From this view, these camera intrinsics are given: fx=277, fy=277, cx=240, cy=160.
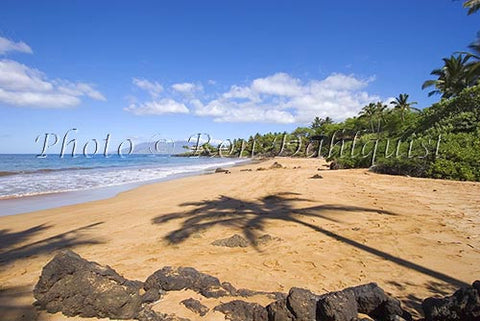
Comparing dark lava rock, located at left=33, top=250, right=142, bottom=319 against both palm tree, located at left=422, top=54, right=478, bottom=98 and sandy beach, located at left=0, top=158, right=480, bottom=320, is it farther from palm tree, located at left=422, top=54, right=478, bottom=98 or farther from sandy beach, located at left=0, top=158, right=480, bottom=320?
palm tree, located at left=422, top=54, right=478, bottom=98

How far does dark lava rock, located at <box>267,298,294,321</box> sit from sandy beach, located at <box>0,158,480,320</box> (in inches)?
21.2

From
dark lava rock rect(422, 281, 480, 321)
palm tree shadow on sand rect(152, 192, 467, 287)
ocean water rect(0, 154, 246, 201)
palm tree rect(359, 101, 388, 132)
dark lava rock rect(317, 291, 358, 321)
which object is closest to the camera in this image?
dark lava rock rect(422, 281, 480, 321)

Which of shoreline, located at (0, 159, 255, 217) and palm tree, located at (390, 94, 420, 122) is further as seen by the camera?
palm tree, located at (390, 94, 420, 122)

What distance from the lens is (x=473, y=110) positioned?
17.2 m

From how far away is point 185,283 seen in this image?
3.47 metres

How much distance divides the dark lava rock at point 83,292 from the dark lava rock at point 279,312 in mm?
1369

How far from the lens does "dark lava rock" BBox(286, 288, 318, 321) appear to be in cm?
259

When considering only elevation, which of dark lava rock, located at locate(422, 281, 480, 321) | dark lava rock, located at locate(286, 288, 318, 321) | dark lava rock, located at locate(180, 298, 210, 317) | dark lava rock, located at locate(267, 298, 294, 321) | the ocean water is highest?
dark lava rock, located at locate(422, 281, 480, 321)

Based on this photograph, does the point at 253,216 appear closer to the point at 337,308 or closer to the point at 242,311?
the point at 242,311

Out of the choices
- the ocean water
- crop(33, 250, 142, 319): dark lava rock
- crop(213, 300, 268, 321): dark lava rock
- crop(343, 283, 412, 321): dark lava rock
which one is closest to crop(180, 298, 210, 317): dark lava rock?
crop(213, 300, 268, 321): dark lava rock

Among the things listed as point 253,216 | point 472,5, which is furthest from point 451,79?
point 253,216

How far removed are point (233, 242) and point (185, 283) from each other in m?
1.93

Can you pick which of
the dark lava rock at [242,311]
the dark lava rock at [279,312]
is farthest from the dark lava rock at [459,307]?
the dark lava rock at [242,311]

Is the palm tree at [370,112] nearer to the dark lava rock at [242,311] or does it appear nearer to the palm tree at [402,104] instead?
the palm tree at [402,104]
